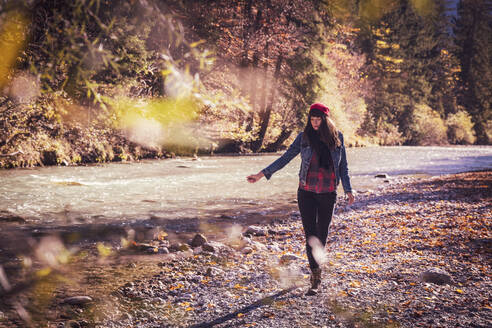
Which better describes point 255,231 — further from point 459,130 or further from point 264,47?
point 459,130

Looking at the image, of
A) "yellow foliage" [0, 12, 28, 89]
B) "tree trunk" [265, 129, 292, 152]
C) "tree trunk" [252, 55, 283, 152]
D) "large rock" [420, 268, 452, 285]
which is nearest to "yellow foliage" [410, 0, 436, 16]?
"tree trunk" [252, 55, 283, 152]

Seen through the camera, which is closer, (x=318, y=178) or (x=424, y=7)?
(x=318, y=178)

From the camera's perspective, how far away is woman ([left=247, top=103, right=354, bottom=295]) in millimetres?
5711

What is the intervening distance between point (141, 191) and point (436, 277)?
11481 mm

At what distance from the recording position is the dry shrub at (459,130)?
196 ft

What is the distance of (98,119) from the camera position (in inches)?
942

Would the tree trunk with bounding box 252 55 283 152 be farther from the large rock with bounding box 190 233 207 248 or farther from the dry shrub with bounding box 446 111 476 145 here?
the dry shrub with bounding box 446 111 476 145

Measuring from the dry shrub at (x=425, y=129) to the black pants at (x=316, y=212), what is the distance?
55.6 metres

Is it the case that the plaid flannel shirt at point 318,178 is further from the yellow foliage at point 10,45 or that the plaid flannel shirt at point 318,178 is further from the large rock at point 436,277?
the yellow foliage at point 10,45

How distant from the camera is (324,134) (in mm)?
5711

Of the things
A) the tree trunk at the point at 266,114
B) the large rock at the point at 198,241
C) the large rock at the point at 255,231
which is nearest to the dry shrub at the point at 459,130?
the tree trunk at the point at 266,114

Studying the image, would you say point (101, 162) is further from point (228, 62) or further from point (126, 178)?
point (228, 62)

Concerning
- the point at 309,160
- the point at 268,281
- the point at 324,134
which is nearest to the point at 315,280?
the point at 268,281

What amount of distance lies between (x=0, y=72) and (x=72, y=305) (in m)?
12.9
